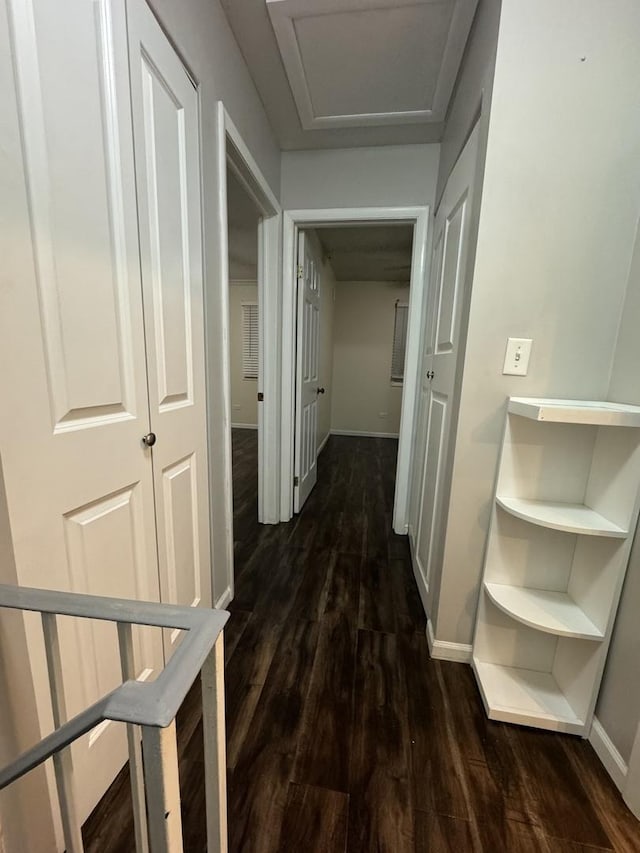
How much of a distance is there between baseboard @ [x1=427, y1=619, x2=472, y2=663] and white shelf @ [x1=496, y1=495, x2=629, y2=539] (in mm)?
681

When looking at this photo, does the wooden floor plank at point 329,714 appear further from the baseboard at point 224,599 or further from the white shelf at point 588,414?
the white shelf at point 588,414

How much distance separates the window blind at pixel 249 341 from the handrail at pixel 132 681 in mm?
5220

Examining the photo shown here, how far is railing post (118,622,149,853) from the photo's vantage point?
514 millimetres

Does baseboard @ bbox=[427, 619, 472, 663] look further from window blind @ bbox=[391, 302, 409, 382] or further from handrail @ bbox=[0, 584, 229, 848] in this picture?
window blind @ bbox=[391, 302, 409, 382]

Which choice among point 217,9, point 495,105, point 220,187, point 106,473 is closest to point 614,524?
point 495,105

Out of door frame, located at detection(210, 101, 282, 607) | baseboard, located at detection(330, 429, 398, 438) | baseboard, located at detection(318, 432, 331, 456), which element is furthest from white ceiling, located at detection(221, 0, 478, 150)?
baseboard, located at detection(330, 429, 398, 438)

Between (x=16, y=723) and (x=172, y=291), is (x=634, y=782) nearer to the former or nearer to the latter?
(x=16, y=723)

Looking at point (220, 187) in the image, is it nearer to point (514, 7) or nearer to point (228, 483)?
point (514, 7)

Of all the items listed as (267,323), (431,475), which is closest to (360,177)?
(267,323)

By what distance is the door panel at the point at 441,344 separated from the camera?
1.38m

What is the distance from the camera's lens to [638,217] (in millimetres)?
1062

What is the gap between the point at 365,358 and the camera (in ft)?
17.6

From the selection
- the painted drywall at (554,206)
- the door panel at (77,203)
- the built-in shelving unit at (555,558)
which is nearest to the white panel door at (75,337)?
the door panel at (77,203)

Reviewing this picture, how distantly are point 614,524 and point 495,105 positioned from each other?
1.33 meters
